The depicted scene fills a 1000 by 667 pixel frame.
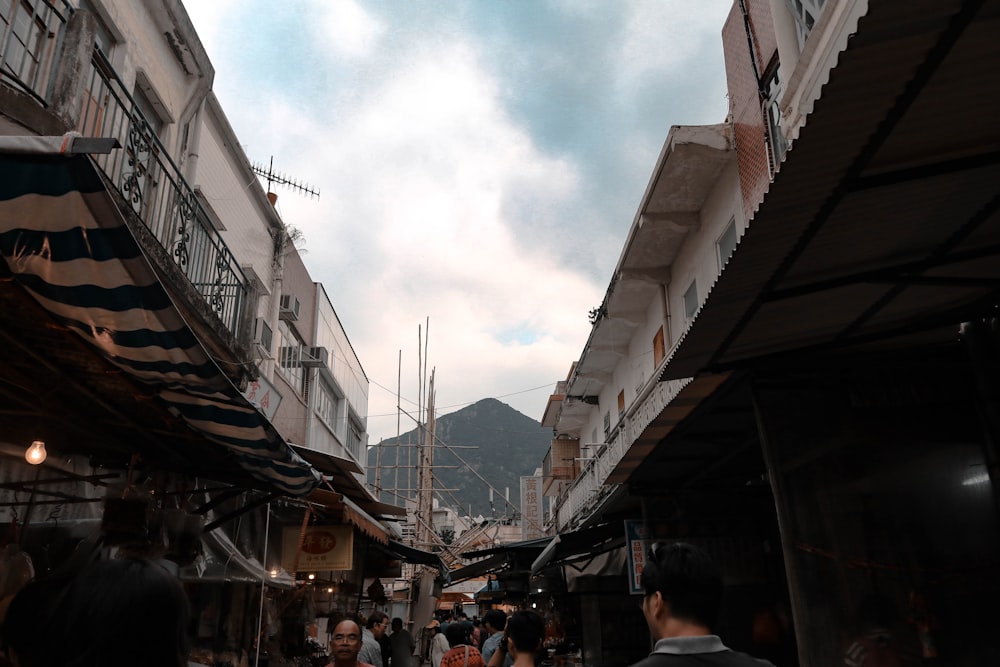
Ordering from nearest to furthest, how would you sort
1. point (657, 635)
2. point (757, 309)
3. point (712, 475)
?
point (657, 635), point (757, 309), point (712, 475)

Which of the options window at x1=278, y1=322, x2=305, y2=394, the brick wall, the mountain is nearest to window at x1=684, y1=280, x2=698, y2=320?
the brick wall

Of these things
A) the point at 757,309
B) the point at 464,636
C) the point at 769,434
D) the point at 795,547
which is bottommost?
the point at 464,636

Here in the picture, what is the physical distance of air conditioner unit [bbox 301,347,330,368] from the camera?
705 inches

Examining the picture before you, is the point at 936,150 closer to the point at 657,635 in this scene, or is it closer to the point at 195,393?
the point at 657,635

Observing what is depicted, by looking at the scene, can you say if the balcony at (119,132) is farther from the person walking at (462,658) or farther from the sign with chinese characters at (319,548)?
the person walking at (462,658)

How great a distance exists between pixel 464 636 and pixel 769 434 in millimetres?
3901

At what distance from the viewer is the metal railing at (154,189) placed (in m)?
6.71

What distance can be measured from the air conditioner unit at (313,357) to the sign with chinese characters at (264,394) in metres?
3.98

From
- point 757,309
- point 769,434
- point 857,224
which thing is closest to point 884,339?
point 769,434

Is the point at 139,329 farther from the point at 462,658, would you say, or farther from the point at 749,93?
the point at 749,93

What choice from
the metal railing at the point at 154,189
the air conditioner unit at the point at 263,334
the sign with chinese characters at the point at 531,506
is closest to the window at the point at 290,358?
the air conditioner unit at the point at 263,334

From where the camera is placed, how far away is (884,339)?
4883 millimetres

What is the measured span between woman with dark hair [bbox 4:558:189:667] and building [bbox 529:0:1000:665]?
2.50 meters

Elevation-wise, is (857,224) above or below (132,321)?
above
